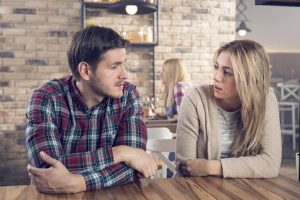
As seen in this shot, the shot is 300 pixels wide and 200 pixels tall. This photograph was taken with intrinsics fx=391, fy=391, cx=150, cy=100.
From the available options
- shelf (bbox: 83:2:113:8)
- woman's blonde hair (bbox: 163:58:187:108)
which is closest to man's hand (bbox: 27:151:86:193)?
woman's blonde hair (bbox: 163:58:187:108)

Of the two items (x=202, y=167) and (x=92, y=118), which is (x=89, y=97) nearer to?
(x=92, y=118)

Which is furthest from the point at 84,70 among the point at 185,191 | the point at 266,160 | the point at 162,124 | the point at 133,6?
the point at 133,6

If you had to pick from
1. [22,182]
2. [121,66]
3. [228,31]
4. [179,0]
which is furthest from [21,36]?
[121,66]

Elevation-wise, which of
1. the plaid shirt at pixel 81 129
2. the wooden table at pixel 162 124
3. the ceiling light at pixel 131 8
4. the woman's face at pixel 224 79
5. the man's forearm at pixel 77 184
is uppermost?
the ceiling light at pixel 131 8

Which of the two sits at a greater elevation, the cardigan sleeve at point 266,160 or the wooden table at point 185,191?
the cardigan sleeve at point 266,160

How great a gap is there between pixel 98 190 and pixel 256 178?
0.62 meters

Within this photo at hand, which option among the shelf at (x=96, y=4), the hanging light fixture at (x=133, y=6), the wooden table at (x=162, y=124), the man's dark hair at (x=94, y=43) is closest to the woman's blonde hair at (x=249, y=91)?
the man's dark hair at (x=94, y=43)

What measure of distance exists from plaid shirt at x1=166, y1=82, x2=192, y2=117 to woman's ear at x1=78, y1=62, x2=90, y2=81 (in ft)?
7.86

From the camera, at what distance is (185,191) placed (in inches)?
50.9

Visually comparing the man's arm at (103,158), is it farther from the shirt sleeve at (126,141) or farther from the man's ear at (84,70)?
the man's ear at (84,70)

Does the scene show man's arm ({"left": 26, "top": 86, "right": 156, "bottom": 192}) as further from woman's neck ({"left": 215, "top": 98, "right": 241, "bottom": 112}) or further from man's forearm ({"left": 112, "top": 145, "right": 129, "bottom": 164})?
woman's neck ({"left": 215, "top": 98, "right": 241, "bottom": 112})

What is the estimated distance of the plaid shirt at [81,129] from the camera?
1418 millimetres

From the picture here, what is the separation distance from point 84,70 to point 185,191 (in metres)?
0.68

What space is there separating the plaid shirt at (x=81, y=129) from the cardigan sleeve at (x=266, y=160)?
1.20 ft
